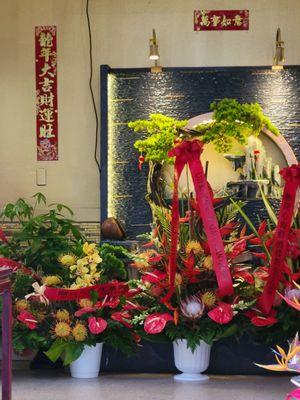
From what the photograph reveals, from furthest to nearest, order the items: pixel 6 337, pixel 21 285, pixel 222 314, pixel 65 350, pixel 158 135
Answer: pixel 158 135 < pixel 21 285 < pixel 65 350 < pixel 222 314 < pixel 6 337

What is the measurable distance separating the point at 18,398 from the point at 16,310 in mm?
484

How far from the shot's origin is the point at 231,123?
19.0 feet

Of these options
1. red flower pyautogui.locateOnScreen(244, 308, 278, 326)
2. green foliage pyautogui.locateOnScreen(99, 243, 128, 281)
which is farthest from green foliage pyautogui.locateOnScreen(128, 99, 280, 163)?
red flower pyautogui.locateOnScreen(244, 308, 278, 326)

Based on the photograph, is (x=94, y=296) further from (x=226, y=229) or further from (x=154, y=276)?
(x=226, y=229)

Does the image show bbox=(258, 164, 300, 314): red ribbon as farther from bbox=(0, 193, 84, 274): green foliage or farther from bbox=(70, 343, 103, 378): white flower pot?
bbox=(0, 193, 84, 274): green foliage

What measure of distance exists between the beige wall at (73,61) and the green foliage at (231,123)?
63 centimetres

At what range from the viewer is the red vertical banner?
6.31 m

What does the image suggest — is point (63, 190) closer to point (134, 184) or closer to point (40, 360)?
point (134, 184)

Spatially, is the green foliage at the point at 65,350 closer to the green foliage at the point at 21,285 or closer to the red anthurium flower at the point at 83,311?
the red anthurium flower at the point at 83,311

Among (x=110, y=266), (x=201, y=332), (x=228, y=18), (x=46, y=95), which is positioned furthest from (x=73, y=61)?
(x=201, y=332)

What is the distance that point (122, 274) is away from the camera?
158 inches

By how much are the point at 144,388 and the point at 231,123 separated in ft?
9.00

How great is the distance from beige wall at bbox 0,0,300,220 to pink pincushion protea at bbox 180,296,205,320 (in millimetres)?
2800

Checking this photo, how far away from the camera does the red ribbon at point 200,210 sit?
333 cm
